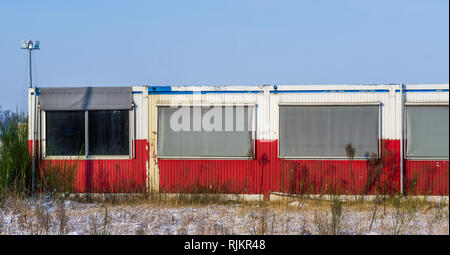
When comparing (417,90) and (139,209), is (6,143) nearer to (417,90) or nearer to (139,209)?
(139,209)

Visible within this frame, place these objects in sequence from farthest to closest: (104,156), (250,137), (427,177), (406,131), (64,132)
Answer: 1. (64,132)
2. (104,156)
3. (250,137)
4. (406,131)
5. (427,177)

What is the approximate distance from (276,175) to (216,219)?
8.97 feet

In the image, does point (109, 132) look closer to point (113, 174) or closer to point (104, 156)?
point (104, 156)

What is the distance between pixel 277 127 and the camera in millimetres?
11664

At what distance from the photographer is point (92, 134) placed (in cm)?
1202

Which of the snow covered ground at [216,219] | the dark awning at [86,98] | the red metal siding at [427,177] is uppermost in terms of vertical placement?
the dark awning at [86,98]

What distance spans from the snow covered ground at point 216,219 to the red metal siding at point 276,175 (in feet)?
1.83

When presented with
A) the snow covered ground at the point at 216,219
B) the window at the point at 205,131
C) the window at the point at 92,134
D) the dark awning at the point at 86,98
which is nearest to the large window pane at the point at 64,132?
the window at the point at 92,134

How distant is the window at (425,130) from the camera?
11414mm

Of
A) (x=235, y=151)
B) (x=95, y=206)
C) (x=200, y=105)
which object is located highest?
(x=200, y=105)

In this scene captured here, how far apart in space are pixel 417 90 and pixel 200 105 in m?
4.86

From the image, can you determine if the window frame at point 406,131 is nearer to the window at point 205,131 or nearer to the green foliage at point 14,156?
the window at point 205,131

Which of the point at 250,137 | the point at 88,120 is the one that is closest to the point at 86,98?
the point at 88,120

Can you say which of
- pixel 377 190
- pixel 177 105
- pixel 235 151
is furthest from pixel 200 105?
pixel 377 190
